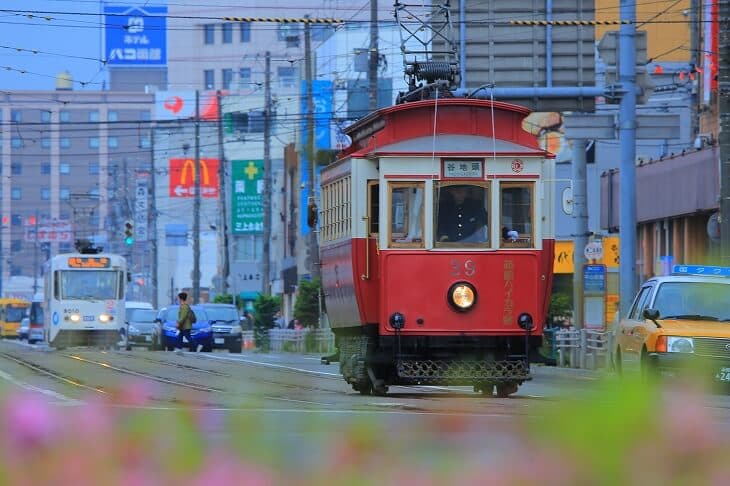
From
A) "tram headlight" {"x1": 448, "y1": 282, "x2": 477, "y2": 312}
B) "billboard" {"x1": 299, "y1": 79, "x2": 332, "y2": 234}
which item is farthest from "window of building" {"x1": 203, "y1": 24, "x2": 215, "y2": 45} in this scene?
"tram headlight" {"x1": 448, "y1": 282, "x2": 477, "y2": 312}

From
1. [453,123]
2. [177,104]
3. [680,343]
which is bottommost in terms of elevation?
[680,343]

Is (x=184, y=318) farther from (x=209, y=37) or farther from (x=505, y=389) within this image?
(x=209, y=37)

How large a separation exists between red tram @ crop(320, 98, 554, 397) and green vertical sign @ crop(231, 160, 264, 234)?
55578 mm

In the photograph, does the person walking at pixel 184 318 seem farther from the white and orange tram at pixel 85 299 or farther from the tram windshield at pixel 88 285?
the tram windshield at pixel 88 285

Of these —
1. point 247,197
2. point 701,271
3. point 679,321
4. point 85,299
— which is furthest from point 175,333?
point 247,197

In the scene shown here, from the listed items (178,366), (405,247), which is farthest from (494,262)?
(178,366)

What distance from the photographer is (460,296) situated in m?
18.3

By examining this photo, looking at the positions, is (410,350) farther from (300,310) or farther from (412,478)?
(300,310)

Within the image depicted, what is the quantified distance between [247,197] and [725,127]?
51684mm

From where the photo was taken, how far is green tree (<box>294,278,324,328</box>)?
49.6 m

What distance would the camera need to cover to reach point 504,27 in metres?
35.1

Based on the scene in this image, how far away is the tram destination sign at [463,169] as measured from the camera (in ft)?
60.3

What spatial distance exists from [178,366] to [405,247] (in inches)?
382

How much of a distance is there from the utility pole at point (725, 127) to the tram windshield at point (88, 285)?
22.0 m
